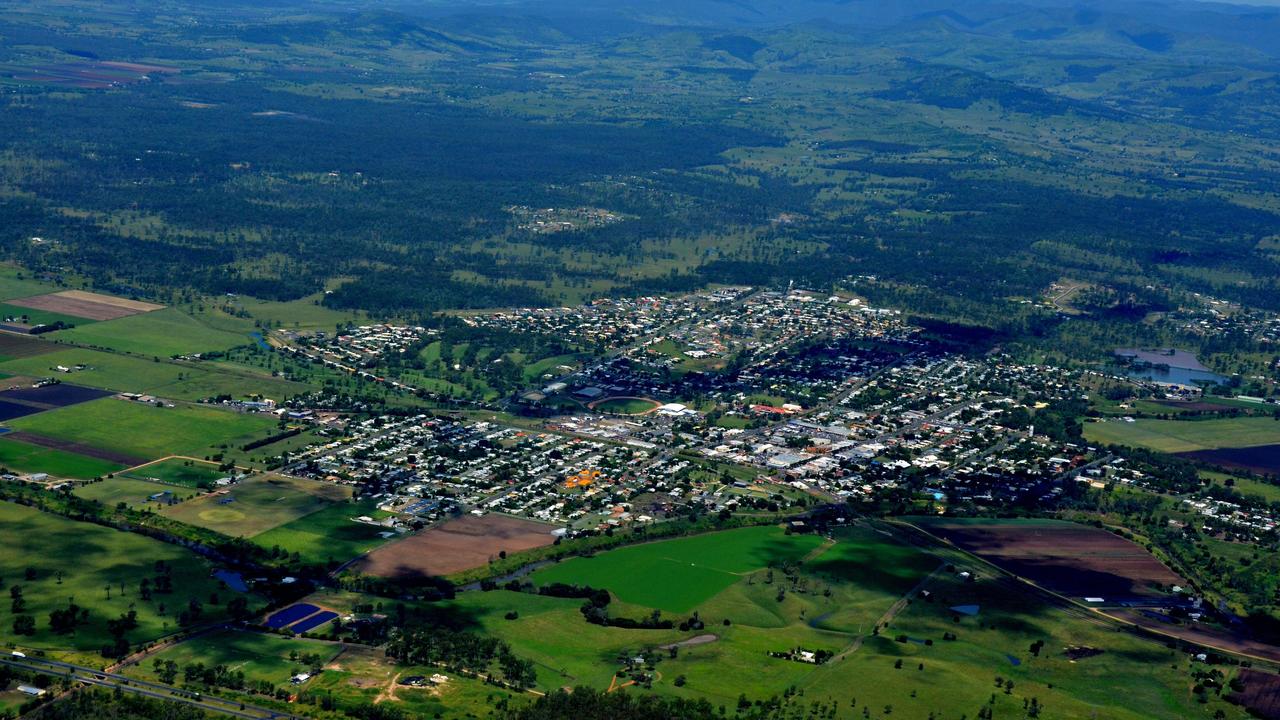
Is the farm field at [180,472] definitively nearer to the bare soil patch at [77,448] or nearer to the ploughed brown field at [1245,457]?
the bare soil patch at [77,448]

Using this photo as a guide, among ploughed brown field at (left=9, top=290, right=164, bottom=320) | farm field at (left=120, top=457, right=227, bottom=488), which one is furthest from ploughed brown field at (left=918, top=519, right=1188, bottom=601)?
ploughed brown field at (left=9, top=290, right=164, bottom=320)

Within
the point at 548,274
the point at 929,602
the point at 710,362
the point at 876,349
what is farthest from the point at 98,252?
the point at 929,602

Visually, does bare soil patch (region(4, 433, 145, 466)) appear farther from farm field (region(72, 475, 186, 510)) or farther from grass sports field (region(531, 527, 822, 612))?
grass sports field (region(531, 527, 822, 612))

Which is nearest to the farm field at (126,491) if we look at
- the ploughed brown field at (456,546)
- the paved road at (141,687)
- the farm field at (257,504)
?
the farm field at (257,504)

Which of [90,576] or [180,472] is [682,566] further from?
[180,472]

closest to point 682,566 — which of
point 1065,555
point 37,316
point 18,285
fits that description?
point 1065,555

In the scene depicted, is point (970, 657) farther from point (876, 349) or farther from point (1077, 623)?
point (876, 349)
